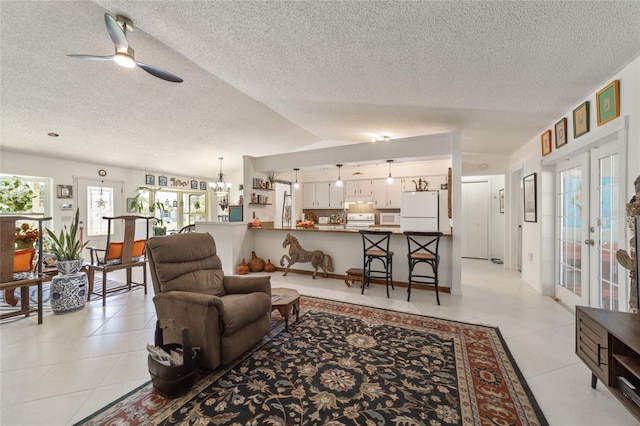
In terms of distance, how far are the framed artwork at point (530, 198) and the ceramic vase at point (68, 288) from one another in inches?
A: 256

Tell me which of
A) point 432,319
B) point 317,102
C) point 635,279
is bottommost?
point 432,319

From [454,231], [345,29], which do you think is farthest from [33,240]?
[454,231]

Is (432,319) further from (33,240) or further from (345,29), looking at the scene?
(33,240)

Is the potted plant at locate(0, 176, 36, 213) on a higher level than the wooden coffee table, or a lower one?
higher

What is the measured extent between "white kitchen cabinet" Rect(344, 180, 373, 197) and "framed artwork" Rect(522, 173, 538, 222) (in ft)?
11.5

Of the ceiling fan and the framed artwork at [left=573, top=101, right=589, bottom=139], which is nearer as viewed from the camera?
the ceiling fan

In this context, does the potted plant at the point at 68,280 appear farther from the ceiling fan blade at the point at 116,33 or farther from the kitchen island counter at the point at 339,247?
the kitchen island counter at the point at 339,247

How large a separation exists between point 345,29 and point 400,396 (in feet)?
8.78

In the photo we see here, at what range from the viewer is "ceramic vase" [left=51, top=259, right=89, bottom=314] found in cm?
309

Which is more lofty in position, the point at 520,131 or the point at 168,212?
the point at 520,131

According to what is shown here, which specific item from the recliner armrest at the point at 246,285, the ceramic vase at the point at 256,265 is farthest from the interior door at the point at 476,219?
the recliner armrest at the point at 246,285

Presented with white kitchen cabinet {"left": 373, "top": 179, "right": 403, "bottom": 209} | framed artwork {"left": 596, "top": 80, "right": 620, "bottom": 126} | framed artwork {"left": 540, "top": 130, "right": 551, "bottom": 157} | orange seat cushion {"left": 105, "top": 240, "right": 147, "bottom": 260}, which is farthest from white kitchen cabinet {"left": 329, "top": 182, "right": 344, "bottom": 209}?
framed artwork {"left": 596, "top": 80, "right": 620, "bottom": 126}

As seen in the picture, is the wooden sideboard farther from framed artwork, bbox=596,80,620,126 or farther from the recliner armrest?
the recliner armrest

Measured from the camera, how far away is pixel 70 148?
526 cm
